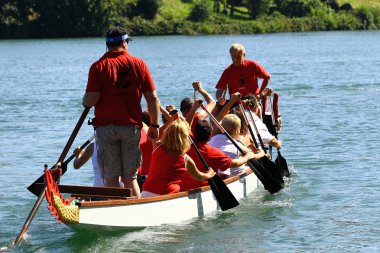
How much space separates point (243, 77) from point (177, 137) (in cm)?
509

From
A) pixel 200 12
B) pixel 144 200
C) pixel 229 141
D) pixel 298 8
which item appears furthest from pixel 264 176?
pixel 298 8

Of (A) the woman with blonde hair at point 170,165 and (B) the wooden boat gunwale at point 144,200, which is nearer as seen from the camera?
(B) the wooden boat gunwale at point 144,200

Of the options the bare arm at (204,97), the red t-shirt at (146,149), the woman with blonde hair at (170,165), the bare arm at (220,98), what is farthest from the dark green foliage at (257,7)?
the woman with blonde hair at (170,165)

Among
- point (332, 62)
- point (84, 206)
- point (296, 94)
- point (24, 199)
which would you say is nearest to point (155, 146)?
point (84, 206)

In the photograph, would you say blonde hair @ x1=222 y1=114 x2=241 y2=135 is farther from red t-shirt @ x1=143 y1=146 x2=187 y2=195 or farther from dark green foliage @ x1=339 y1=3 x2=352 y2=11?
dark green foliage @ x1=339 y1=3 x2=352 y2=11

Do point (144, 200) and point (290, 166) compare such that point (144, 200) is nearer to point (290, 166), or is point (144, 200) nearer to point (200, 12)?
point (290, 166)

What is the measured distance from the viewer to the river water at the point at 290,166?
35.9 ft

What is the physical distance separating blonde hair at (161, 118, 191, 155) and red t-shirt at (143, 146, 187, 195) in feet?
0.42

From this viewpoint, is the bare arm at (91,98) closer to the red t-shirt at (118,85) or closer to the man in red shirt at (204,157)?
the red t-shirt at (118,85)

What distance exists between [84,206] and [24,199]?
435 centimetres

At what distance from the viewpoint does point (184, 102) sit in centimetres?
1272

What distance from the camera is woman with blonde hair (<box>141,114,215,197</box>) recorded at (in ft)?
34.5

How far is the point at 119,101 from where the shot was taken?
33.4 ft

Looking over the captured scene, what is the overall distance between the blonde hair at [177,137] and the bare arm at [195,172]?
23 cm
